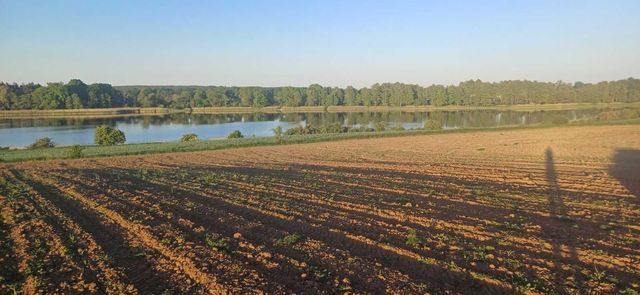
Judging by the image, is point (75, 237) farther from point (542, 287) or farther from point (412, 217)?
point (542, 287)

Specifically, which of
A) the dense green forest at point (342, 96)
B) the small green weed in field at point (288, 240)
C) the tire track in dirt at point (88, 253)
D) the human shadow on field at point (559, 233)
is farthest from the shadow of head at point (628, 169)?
Answer: the dense green forest at point (342, 96)

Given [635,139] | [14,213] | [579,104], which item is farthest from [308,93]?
[14,213]

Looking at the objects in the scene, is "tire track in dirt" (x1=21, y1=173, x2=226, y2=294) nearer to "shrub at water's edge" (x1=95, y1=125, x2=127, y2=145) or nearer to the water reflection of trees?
"shrub at water's edge" (x1=95, y1=125, x2=127, y2=145)

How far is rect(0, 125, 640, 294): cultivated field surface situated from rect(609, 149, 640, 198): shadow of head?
0.24m

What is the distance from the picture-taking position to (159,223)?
1211cm

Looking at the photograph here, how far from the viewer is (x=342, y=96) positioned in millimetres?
177250

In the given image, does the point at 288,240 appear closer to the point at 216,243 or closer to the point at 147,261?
the point at 216,243

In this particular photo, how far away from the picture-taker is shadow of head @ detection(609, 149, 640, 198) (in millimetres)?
17406

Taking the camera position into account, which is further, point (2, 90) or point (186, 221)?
point (2, 90)

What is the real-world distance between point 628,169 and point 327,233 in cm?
1891

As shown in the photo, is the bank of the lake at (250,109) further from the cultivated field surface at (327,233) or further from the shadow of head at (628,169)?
the cultivated field surface at (327,233)

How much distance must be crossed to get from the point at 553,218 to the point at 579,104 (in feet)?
514

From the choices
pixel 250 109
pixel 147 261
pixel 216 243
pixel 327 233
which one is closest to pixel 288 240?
pixel 327 233

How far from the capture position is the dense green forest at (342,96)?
459 ft
